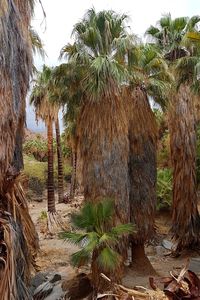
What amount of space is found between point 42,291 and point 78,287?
4.41 ft

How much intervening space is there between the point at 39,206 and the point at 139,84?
2354cm

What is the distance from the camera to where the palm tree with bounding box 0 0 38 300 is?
7387 mm

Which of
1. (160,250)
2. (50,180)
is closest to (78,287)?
(160,250)

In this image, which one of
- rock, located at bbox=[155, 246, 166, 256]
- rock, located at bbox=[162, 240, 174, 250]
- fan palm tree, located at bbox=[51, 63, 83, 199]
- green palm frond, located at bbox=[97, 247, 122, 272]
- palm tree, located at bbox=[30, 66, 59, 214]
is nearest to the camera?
green palm frond, located at bbox=[97, 247, 122, 272]

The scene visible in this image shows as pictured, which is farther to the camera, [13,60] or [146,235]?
[146,235]

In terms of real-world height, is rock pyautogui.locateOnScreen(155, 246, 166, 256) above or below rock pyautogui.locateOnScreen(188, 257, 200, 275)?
below

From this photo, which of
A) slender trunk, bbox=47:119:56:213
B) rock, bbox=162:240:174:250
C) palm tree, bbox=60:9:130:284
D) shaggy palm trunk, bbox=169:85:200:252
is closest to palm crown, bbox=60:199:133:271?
palm tree, bbox=60:9:130:284

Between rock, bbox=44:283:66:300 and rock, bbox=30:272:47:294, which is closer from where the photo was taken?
rock, bbox=44:283:66:300

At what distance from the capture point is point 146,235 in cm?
1827

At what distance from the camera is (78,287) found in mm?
14828

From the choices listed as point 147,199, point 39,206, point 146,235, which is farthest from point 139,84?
point 39,206

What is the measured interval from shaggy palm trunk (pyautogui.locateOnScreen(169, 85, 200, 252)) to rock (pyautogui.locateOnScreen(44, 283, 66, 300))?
8.86m

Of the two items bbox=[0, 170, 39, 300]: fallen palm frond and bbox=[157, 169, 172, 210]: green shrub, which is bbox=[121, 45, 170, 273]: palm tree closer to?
bbox=[0, 170, 39, 300]: fallen palm frond

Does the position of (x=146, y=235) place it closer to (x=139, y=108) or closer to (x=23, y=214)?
(x=139, y=108)
